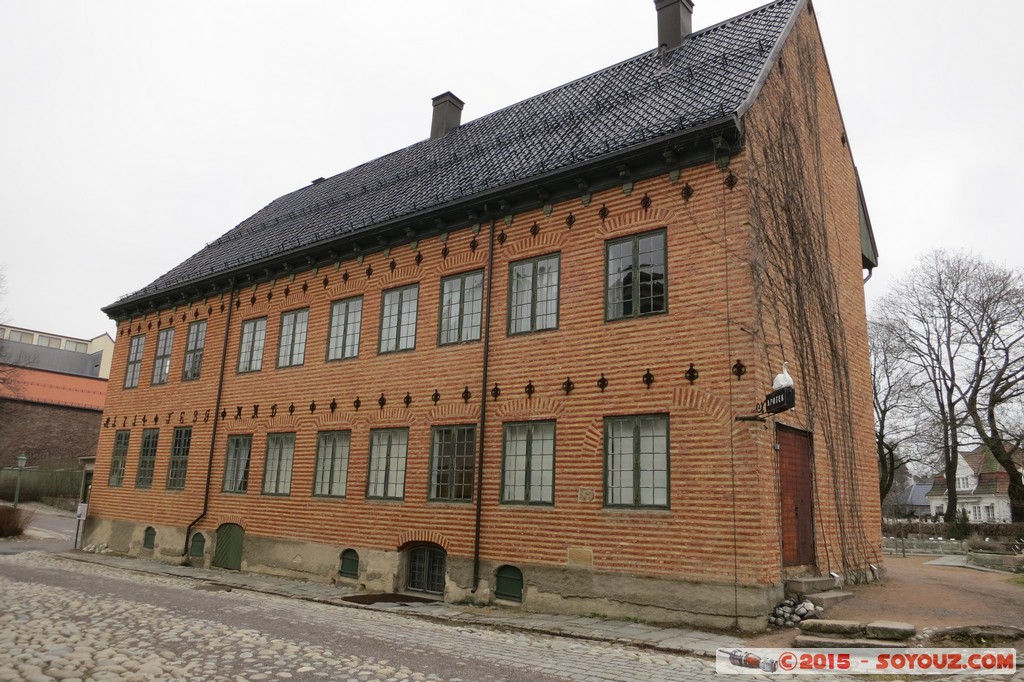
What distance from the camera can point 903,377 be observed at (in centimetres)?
3747

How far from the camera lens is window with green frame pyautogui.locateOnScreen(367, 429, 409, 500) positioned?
1479cm

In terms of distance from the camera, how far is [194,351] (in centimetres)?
2100

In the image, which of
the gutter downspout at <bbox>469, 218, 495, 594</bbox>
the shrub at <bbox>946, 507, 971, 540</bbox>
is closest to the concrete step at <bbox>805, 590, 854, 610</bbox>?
the gutter downspout at <bbox>469, 218, 495, 594</bbox>

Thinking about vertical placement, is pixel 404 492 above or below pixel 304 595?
above

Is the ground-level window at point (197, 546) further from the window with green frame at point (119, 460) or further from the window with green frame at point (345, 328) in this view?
the window with green frame at point (345, 328)

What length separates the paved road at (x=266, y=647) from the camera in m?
7.01

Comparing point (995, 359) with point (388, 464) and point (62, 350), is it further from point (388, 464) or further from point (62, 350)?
point (62, 350)

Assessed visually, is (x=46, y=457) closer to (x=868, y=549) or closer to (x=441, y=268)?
(x=441, y=268)

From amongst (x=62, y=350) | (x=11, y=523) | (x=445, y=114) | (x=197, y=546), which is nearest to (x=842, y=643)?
(x=197, y=546)

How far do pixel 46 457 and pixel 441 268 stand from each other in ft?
151

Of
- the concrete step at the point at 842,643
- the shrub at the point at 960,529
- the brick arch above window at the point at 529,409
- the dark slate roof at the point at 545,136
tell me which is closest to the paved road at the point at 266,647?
the concrete step at the point at 842,643

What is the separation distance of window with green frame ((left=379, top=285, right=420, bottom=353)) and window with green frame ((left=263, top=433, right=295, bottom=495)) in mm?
3793

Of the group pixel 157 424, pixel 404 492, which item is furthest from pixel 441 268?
pixel 157 424

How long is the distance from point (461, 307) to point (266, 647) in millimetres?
7888
